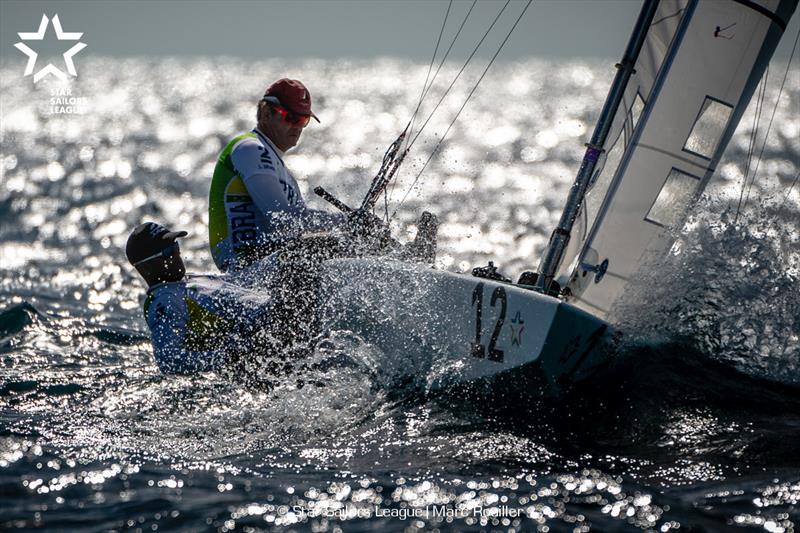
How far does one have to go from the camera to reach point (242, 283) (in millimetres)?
5195

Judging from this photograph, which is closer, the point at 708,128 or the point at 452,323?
the point at 452,323

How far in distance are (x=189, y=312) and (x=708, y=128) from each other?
3.38m

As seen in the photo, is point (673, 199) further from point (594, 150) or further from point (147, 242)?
point (147, 242)

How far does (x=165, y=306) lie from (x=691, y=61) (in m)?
3.42

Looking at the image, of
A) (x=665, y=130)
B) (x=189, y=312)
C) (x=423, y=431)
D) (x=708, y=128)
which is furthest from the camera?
(x=708, y=128)

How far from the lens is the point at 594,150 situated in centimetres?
547

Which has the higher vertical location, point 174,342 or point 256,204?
point 256,204

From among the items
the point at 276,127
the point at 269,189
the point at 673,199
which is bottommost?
the point at 269,189

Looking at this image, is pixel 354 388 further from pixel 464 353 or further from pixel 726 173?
pixel 726 173

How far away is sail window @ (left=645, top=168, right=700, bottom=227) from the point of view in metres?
6.05

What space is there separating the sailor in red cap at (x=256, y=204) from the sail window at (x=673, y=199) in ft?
6.66

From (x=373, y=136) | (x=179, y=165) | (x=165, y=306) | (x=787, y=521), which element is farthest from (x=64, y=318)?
(x=373, y=136)

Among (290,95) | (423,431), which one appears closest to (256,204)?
(290,95)

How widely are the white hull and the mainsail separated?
135 cm
